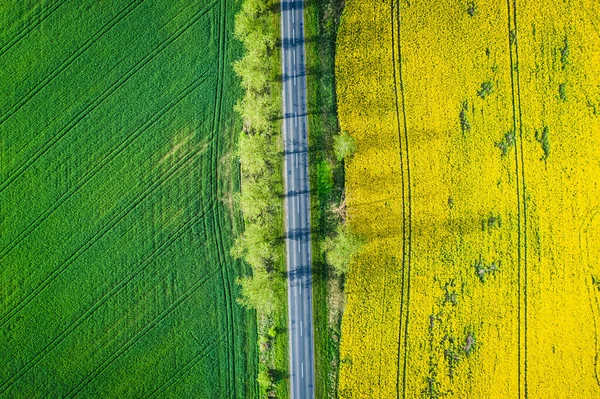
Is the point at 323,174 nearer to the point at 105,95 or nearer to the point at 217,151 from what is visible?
the point at 217,151

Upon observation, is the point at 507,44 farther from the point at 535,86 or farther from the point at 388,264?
the point at 388,264

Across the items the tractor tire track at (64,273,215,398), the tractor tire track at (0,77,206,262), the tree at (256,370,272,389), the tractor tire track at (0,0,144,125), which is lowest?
the tree at (256,370,272,389)

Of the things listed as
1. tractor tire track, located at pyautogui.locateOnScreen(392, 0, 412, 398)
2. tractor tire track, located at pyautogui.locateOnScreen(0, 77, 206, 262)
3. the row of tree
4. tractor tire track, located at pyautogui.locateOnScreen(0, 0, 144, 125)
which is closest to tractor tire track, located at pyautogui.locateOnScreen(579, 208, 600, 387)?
tractor tire track, located at pyautogui.locateOnScreen(392, 0, 412, 398)

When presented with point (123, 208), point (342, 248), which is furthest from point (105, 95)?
point (342, 248)

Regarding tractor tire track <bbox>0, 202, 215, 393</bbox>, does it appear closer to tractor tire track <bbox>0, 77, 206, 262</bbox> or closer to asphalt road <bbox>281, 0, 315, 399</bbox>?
asphalt road <bbox>281, 0, 315, 399</bbox>

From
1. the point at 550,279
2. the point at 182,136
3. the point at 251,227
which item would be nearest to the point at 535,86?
the point at 550,279

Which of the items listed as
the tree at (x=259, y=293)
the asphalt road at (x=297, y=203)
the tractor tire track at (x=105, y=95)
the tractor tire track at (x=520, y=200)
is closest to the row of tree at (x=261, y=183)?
the tree at (x=259, y=293)
